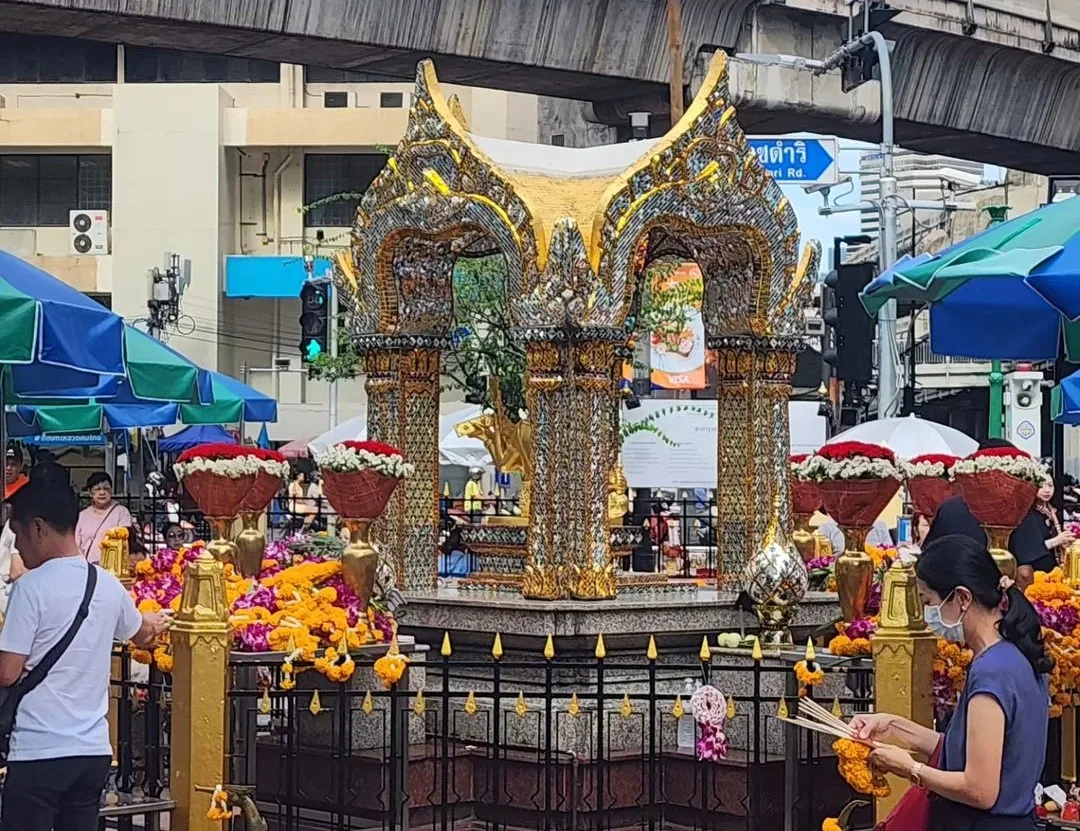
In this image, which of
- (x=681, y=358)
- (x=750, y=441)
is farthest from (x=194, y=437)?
(x=750, y=441)

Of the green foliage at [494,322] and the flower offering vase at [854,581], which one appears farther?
the green foliage at [494,322]

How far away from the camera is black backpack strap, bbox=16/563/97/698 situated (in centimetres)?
620

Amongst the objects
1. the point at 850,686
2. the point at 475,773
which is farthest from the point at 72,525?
the point at 850,686

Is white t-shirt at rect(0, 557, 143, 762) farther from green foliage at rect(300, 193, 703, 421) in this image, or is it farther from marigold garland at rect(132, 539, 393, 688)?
green foliage at rect(300, 193, 703, 421)

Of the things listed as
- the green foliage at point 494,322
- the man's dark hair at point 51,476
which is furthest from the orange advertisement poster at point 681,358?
the man's dark hair at point 51,476

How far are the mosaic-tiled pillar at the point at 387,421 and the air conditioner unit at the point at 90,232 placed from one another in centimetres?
2824

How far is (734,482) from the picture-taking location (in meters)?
12.6

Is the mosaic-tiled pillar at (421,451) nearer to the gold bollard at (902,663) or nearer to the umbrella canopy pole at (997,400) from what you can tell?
the gold bollard at (902,663)

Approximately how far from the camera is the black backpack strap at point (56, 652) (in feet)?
20.3

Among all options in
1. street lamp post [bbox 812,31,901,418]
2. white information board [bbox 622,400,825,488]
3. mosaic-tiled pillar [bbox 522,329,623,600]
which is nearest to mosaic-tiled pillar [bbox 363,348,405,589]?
mosaic-tiled pillar [bbox 522,329,623,600]

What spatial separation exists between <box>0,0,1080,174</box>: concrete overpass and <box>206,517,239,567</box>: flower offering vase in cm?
396

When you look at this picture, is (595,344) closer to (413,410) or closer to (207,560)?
(413,410)

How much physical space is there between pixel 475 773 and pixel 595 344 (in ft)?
9.34

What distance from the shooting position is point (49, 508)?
6352 mm
